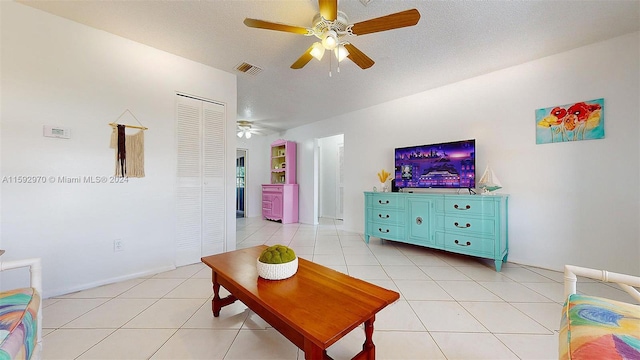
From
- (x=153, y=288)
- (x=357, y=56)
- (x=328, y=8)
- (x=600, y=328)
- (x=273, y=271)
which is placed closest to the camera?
(x=600, y=328)

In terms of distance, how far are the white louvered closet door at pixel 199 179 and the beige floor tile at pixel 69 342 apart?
1168 millimetres

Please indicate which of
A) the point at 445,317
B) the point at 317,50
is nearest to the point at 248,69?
the point at 317,50

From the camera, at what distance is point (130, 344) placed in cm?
138

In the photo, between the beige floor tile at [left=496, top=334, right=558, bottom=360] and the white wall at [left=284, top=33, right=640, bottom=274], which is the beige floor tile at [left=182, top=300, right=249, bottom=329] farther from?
the white wall at [left=284, top=33, right=640, bottom=274]

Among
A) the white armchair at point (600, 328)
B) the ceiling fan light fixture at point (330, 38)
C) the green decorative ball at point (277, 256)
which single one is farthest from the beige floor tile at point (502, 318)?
the ceiling fan light fixture at point (330, 38)

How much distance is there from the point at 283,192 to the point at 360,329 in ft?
14.0

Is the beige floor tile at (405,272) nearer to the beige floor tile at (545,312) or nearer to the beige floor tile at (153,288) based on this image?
the beige floor tile at (545,312)

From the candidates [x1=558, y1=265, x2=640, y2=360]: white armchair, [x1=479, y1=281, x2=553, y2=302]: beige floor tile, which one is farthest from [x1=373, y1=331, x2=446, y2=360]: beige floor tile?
[x1=479, y1=281, x2=553, y2=302]: beige floor tile

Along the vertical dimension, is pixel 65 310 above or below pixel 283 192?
below

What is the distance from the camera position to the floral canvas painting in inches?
91.2

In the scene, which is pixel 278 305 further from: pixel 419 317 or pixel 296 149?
pixel 296 149

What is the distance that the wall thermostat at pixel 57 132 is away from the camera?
1938 millimetres

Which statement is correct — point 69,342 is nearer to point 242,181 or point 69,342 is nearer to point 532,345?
point 532,345

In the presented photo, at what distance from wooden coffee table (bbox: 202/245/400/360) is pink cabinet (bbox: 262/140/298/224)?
4.04m
